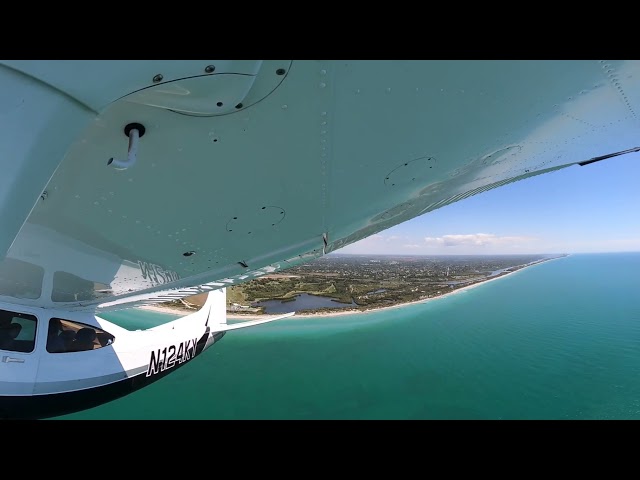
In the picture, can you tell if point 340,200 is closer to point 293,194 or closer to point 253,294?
point 293,194

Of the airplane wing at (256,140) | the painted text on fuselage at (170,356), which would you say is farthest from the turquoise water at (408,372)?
the airplane wing at (256,140)

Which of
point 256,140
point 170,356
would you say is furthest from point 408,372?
point 256,140

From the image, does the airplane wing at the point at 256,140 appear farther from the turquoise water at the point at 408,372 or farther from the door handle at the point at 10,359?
the turquoise water at the point at 408,372

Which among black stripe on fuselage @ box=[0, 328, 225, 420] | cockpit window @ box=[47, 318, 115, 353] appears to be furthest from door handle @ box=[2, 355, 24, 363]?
black stripe on fuselage @ box=[0, 328, 225, 420]

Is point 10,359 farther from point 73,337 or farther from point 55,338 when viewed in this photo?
point 73,337

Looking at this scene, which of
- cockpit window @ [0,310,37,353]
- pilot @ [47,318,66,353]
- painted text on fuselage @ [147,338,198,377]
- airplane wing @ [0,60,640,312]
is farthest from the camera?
painted text on fuselage @ [147,338,198,377]

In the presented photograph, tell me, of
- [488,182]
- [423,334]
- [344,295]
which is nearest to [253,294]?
[344,295]

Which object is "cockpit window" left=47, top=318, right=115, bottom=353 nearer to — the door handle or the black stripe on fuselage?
the door handle
